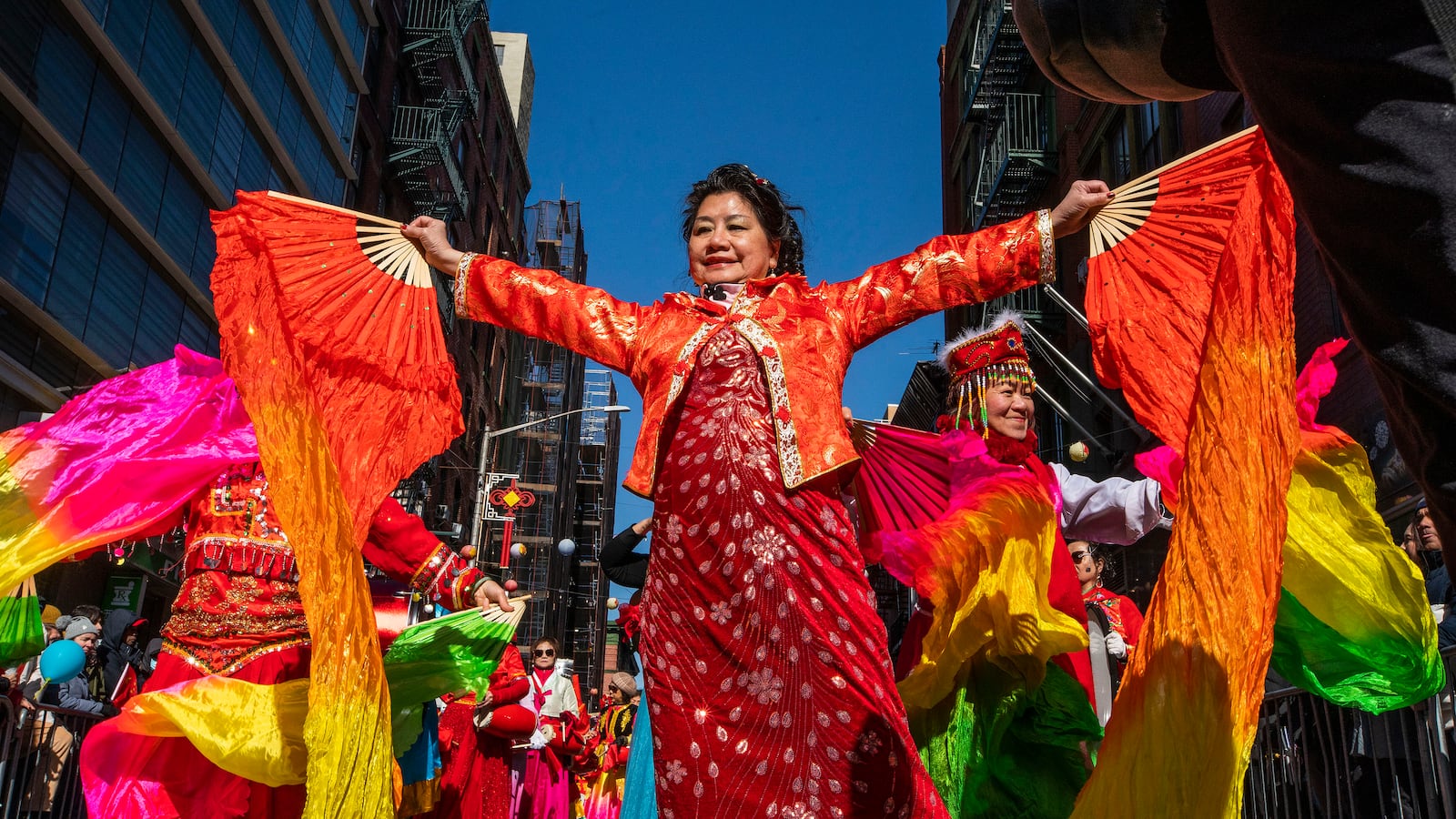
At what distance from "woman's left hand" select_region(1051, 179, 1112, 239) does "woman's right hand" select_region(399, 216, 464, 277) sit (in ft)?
6.12

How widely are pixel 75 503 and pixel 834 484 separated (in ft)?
9.73

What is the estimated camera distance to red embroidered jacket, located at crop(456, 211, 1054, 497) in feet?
10.9

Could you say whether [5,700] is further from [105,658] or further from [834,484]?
[834,484]

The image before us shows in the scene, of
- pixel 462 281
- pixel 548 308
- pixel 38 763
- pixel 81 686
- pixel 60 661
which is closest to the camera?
pixel 548 308

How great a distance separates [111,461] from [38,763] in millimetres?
2239

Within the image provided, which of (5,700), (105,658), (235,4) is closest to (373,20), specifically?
(235,4)

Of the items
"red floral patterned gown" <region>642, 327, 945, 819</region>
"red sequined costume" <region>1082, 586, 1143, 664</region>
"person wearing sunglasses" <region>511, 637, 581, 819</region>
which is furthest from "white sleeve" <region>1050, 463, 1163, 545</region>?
"person wearing sunglasses" <region>511, 637, 581, 819</region>

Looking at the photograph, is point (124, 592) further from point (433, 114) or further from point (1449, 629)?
point (1449, 629)

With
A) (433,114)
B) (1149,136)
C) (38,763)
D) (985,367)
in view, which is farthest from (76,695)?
(433,114)

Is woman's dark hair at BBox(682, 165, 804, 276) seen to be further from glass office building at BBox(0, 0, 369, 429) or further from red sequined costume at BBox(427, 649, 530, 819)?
glass office building at BBox(0, 0, 369, 429)

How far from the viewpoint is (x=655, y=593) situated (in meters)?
3.23

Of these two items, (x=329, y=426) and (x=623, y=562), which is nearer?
(x=329, y=426)

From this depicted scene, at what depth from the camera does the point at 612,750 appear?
13477 mm

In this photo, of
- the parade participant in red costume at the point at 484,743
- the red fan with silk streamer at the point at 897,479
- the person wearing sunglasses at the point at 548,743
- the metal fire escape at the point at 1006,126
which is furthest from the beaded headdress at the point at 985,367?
the metal fire escape at the point at 1006,126
